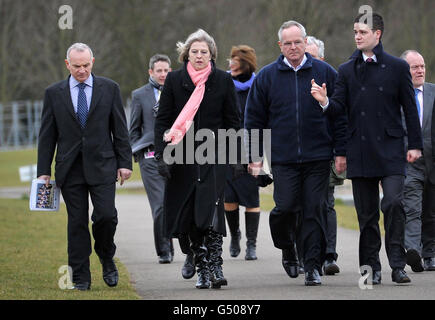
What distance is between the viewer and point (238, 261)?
11742 mm

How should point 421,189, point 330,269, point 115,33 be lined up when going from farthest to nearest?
point 115,33, point 421,189, point 330,269

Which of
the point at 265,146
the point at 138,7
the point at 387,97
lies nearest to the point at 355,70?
the point at 387,97

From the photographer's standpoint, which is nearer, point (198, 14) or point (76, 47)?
point (76, 47)

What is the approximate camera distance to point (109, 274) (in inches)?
368

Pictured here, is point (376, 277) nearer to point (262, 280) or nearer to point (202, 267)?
point (262, 280)

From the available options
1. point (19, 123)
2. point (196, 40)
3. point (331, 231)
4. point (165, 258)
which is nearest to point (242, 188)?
point (165, 258)

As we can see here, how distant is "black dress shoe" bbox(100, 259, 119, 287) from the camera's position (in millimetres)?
9328

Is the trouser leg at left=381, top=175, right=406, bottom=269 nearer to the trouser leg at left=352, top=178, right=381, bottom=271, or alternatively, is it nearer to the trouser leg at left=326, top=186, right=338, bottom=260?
the trouser leg at left=352, top=178, right=381, bottom=271

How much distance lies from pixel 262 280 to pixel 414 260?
1424 millimetres

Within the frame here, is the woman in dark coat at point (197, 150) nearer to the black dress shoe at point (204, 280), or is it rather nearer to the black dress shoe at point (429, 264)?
the black dress shoe at point (204, 280)

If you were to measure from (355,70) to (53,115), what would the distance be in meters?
2.57

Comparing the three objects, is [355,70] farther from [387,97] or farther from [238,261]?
[238,261]

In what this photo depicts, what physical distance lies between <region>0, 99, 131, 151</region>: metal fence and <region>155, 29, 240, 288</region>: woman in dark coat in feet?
151
